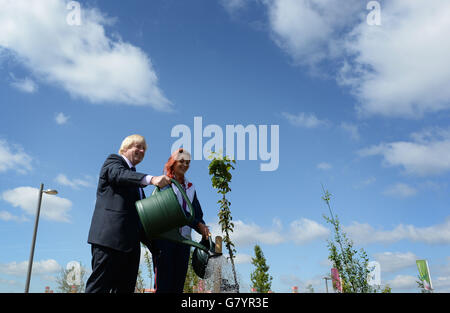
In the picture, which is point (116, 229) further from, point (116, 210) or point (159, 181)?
point (159, 181)

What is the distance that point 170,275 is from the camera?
10.4ft

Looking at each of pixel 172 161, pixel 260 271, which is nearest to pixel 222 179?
pixel 172 161

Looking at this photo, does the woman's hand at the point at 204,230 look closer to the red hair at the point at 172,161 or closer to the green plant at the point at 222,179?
the red hair at the point at 172,161

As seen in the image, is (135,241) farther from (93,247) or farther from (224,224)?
(224,224)

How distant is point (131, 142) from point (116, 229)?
78 centimetres

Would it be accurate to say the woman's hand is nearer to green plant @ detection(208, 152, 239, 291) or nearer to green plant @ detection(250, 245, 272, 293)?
green plant @ detection(208, 152, 239, 291)

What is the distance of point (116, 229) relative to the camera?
256cm

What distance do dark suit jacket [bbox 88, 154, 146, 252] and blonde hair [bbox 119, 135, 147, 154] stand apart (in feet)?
0.79

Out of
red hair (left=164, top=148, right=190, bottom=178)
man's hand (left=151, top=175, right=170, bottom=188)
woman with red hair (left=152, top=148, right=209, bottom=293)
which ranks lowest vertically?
woman with red hair (left=152, top=148, right=209, bottom=293)

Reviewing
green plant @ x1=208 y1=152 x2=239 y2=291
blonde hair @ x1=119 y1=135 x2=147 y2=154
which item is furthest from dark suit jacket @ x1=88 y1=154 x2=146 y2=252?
green plant @ x1=208 y1=152 x2=239 y2=291

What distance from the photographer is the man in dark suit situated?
251 cm

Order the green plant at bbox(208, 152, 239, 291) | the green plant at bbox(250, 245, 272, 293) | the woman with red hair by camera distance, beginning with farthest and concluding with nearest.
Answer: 1. the green plant at bbox(250, 245, 272, 293)
2. the green plant at bbox(208, 152, 239, 291)
3. the woman with red hair
